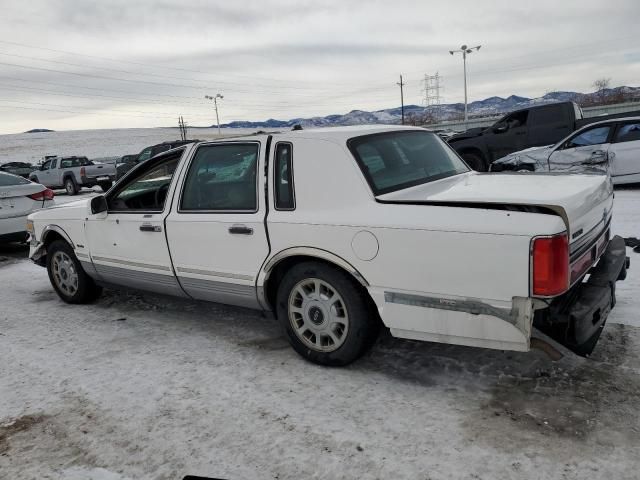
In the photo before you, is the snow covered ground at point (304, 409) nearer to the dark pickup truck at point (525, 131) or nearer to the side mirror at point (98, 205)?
the side mirror at point (98, 205)

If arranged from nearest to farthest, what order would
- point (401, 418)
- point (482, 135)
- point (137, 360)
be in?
point (401, 418) < point (137, 360) < point (482, 135)

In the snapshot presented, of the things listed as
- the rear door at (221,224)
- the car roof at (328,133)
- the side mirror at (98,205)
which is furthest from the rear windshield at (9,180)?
the car roof at (328,133)

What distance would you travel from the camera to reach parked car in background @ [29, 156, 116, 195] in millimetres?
20500

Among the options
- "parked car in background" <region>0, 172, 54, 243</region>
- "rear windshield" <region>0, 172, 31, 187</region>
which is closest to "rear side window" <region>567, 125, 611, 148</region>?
"parked car in background" <region>0, 172, 54, 243</region>

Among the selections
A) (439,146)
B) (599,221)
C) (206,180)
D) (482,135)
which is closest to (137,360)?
(206,180)

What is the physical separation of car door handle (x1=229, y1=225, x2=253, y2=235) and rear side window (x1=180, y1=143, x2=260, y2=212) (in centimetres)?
13

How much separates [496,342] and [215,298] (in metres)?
2.18

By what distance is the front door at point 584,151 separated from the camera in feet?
33.1

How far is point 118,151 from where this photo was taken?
80.9m

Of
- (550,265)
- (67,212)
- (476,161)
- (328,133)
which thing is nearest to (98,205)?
(67,212)

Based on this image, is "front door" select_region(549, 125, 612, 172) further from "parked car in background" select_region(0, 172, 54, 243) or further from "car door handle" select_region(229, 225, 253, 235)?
"parked car in background" select_region(0, 172, 54, 243)

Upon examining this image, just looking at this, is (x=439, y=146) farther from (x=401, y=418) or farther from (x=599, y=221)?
(x=401, y=418)

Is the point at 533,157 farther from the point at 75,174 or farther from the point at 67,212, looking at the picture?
the point at 75,174

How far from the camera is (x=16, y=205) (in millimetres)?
8406
